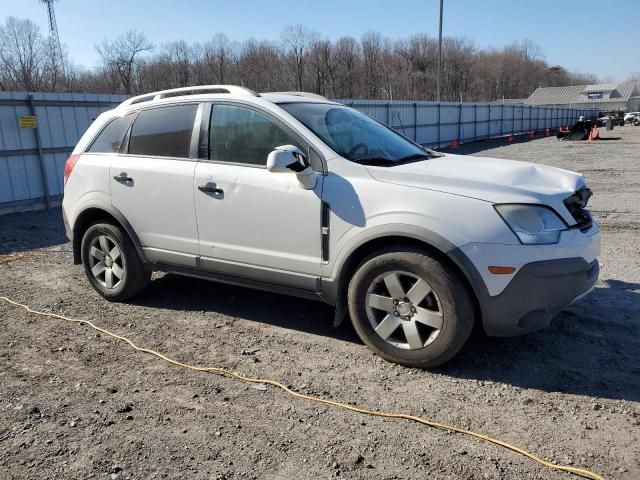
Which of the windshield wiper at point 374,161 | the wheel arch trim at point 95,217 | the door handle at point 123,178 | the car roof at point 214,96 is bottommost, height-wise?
the wheel arch trim at point 95,217

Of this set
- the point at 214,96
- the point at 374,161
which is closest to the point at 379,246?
the point at 374,161

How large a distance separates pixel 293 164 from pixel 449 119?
2706 centimetres

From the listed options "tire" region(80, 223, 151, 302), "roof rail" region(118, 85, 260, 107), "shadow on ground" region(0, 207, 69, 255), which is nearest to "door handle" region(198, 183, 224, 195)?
"roof rail" region(118, 85, 260, 107)

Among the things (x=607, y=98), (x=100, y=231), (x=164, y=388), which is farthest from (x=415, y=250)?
(x=607, y=98)

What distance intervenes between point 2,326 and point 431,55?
95.2 m

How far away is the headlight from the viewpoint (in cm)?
328

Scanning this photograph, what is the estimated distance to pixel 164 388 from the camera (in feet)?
11.6

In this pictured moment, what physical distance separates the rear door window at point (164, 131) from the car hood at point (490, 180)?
1.75 m

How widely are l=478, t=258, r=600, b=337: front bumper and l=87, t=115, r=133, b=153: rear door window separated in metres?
3.52

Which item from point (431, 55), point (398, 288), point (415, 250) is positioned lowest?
point (398, 288)

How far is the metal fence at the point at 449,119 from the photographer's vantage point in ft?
73.5

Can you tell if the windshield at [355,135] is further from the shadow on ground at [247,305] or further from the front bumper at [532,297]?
the shadow on ground at [247,305]

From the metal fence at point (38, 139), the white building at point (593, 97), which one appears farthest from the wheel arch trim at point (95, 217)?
the white building at point (593, 97)

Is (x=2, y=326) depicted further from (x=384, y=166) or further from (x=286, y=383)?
(x=384, y=166)
